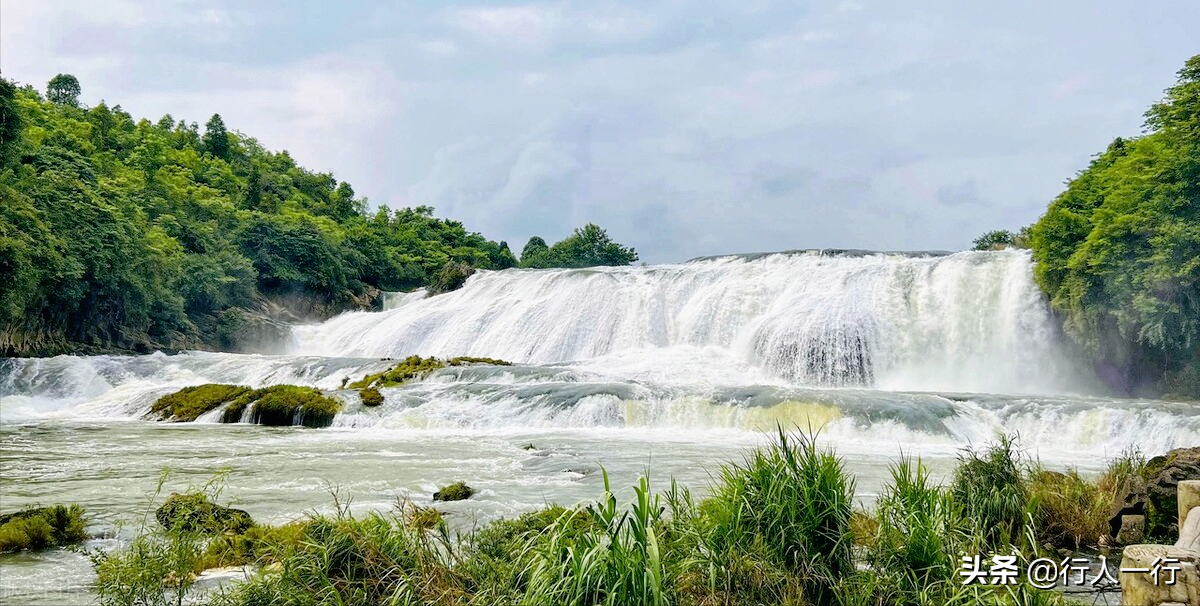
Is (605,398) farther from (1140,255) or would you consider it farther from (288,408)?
(1140,255)

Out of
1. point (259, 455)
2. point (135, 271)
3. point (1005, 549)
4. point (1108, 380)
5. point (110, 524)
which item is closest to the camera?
point (1005, 549)

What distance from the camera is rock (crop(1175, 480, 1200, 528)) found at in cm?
530

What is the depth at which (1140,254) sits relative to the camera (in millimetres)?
21828

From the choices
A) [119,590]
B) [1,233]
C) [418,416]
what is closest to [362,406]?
[418,416]

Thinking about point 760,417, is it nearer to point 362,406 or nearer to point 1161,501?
point 362,406

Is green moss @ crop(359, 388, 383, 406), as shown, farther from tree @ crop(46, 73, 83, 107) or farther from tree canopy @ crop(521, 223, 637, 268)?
tree @ crop(46, 73, 83, 107)

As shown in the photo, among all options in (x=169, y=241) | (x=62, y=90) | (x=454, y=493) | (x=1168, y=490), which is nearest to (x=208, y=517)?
(x=454, y=493)

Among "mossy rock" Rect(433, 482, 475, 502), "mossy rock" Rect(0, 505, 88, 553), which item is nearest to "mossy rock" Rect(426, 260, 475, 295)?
"mossy rock" Rect(433, 482, 475, 502)

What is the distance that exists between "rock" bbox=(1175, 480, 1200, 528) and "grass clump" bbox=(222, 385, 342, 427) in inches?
719

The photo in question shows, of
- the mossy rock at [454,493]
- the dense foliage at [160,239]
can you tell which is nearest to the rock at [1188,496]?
the mossy rock at [454,493]

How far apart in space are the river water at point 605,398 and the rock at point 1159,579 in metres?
4.25

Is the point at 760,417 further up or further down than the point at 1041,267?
further down

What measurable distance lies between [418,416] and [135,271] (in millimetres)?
21033

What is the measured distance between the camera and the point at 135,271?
1353 inches
